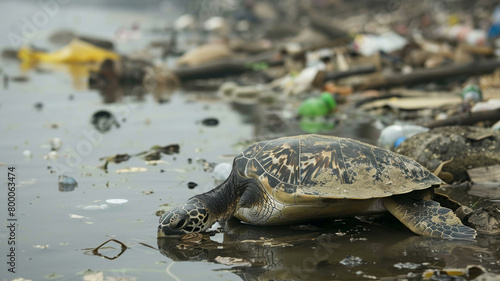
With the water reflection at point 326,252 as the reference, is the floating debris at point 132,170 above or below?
above

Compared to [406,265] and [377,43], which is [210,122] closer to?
[406,265]

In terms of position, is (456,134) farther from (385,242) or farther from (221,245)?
(221,245)

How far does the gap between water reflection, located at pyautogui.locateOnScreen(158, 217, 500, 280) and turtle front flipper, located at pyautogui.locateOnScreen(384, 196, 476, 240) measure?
0.07 m

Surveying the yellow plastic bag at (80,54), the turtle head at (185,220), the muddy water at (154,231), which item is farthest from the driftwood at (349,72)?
the turtle head at (185,220)

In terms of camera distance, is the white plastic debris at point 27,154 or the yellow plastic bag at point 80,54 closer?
the white plastic debris at point 27,154

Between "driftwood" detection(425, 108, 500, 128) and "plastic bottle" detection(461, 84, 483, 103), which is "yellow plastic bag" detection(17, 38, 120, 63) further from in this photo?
"driftwood" detection(425, 108, 500, 128)

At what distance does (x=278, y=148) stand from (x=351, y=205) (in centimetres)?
71

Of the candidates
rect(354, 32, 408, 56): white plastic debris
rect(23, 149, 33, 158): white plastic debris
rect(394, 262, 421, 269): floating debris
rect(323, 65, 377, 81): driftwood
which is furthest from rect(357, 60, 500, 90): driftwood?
rect(394, 262, 421, 269): floating debris

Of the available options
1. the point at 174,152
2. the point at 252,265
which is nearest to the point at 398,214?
the point at 252,265

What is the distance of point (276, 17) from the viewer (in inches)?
1372

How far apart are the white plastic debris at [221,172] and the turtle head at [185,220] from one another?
Answer: 4.29 feet

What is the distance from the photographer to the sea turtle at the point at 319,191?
4527 millimetres

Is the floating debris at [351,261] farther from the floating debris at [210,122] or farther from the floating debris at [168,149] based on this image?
the floating debris at [210,122]

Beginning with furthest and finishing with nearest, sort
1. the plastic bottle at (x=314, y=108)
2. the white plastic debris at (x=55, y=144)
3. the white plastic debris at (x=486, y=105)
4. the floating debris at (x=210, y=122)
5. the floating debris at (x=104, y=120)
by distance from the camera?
1. the plastic bottle at (x=314, y=108)
2. the floating debris at (x=210, y=122)
3. the floating debris at (x=104, y=120)
4. the white plastic debris at (x=486, y=105)
5. the white plastic debris at (x=55, y=144)
